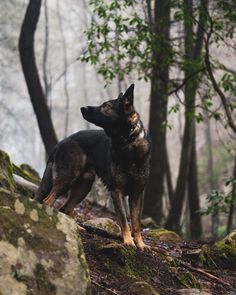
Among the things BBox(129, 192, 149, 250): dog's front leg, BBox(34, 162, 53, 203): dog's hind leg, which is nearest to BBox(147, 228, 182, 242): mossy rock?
BBox(129, 192, 149, 250): dog's front leg

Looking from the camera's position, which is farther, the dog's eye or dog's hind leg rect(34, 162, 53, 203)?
dog's hind leg rect(34, 162, 53, 203)

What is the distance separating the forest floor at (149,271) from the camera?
554cm

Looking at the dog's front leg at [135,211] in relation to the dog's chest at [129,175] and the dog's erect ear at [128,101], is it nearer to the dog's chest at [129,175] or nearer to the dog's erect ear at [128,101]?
the dog's chest at [129,175]

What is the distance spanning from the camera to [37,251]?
4.56 m

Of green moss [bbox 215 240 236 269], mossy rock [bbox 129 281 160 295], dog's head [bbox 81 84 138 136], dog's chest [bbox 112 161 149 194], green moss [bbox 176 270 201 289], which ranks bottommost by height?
green moss [bbox 215 240 236 269]

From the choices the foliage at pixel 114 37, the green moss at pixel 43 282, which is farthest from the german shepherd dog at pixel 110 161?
the foliage at pixel 114 37

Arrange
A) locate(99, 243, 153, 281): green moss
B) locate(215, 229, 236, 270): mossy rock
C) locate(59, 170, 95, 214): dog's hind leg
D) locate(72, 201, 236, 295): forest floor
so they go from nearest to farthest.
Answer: locate(72, 201, 236, 295): forest floor
locate(99, 243, 153, 281): green moss
locate(59, 170, 95, 214): dog's hind leg
locate(215, 229, 236, 270): mossy rock

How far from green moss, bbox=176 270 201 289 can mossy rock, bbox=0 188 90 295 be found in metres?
1.92

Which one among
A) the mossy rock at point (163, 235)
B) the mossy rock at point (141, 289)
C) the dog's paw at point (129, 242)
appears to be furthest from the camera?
the mossy rock at point (163, 235)

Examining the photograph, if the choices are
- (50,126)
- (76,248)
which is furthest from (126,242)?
(50,126)

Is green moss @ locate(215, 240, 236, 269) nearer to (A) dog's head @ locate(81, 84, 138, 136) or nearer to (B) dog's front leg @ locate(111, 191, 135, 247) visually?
(B) dog's front leg @ locate(111, 191, 135, 247)

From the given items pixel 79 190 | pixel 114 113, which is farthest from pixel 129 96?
pixel 79 190

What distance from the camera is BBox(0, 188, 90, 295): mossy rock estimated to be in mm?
4344

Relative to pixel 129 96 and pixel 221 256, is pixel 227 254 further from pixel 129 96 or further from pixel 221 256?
pixel 129 96
